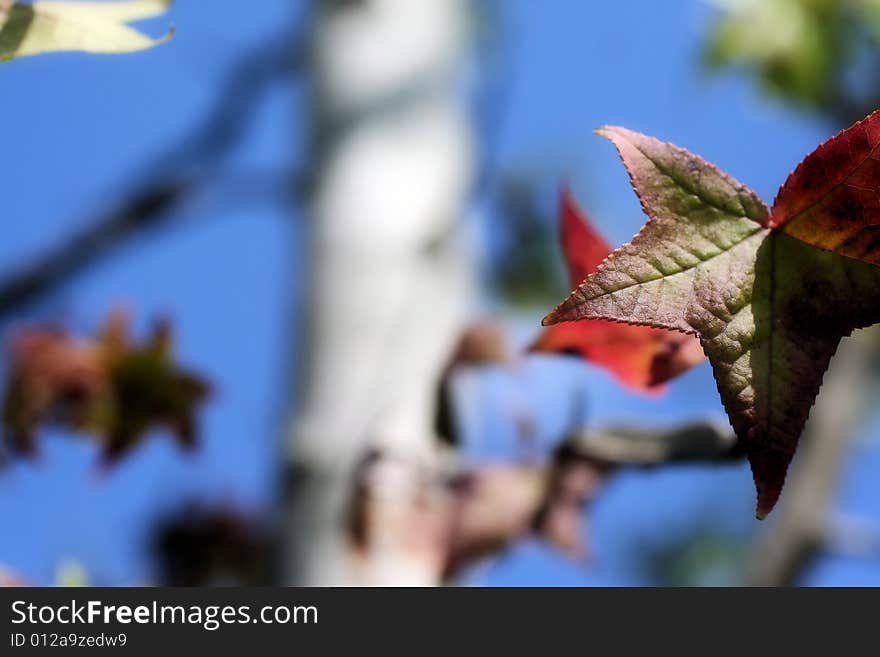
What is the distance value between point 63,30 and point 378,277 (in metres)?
0.97

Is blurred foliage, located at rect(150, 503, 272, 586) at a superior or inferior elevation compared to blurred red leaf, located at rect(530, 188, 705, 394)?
superior

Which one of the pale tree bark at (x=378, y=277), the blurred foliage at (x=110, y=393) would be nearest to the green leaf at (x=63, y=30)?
the blurred foliage at (x=110, y=393)

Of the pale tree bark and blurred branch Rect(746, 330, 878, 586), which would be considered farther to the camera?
blurred branch Rect(746, 330, 878, 586)

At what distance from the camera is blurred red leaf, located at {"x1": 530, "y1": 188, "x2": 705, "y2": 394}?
1.47 ft

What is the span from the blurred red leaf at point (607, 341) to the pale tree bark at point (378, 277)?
40 centimetres

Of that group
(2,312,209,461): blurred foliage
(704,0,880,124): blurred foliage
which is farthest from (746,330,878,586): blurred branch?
(2,312,209,461): blurred foliage

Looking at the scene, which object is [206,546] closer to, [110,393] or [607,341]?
[110,393]

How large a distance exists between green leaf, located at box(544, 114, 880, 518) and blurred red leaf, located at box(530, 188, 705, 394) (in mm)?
97

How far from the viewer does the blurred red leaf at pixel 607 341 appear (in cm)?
45

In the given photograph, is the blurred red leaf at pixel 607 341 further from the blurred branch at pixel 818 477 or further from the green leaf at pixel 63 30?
the blurred branch at pixel 818 477

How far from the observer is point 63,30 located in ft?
1.22

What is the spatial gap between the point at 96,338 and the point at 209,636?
348 millimetres

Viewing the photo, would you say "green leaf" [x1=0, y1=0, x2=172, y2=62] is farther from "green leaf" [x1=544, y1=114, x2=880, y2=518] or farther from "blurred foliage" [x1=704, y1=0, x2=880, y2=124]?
"blurred foliage" [x1=704, y1=0, x2=880, y2=124]

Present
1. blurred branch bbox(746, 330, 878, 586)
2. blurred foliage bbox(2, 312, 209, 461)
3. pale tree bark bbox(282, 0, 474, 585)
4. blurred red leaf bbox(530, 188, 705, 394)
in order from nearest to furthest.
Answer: blurred red leaf bbox(530, 188, 705, 394) < blurred foliage bbox(2, 312, 209, 461) < pale tree bark bbox(282, 0, 474, 585) < blurred branch bbox(746, 330, 878, 586)
